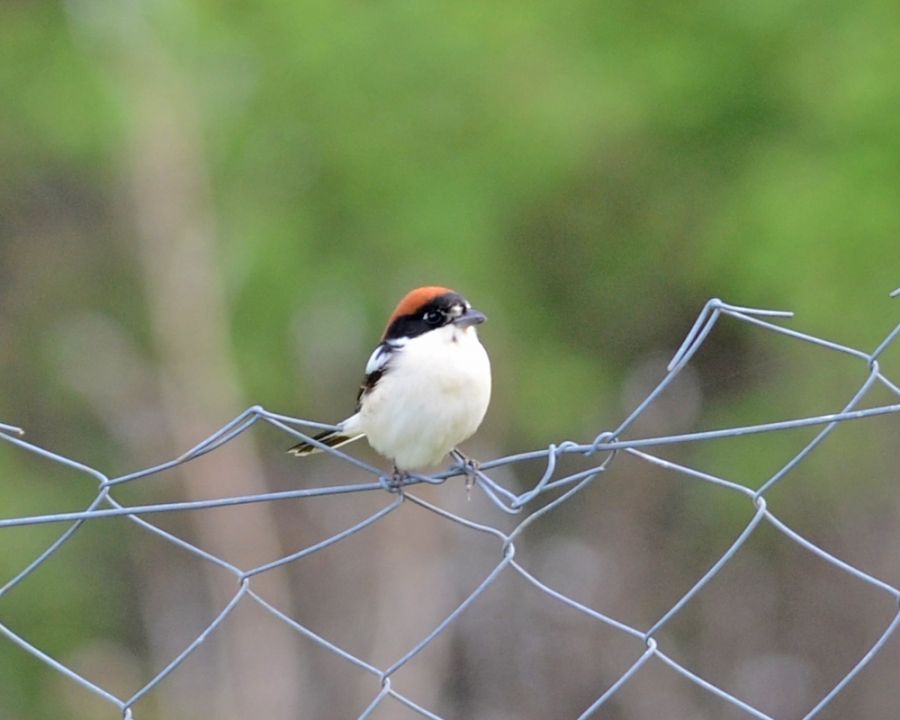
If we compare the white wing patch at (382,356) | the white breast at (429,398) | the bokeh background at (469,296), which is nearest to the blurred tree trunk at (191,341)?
the bokeh background at (469,296)

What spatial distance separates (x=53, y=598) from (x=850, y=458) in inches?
164

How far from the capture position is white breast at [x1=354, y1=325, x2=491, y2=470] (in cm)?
313

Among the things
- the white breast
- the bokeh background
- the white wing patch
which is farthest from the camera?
the bokeh background

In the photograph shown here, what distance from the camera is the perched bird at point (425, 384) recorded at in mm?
3139

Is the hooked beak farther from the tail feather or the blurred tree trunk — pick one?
the blurred tree trunk

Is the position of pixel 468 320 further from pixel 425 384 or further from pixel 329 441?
Result: pixel 329 441

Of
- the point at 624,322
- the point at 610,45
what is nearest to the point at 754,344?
the point at 624,322

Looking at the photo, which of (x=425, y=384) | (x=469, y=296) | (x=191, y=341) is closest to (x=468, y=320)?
(x=425, y=384)

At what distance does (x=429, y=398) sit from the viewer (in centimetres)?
314

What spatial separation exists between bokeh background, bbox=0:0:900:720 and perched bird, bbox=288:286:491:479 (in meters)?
3.06

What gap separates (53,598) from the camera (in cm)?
764

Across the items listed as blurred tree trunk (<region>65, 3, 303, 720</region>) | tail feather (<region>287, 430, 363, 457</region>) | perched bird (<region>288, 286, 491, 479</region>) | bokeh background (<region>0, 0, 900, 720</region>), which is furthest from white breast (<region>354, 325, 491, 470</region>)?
blurred tree trunk (<region>65, 3, 303, 720</region>)

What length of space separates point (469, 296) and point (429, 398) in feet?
13.0

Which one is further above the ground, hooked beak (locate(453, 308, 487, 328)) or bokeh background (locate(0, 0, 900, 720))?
hooked beak (locate(453, 308, 487, 328))
